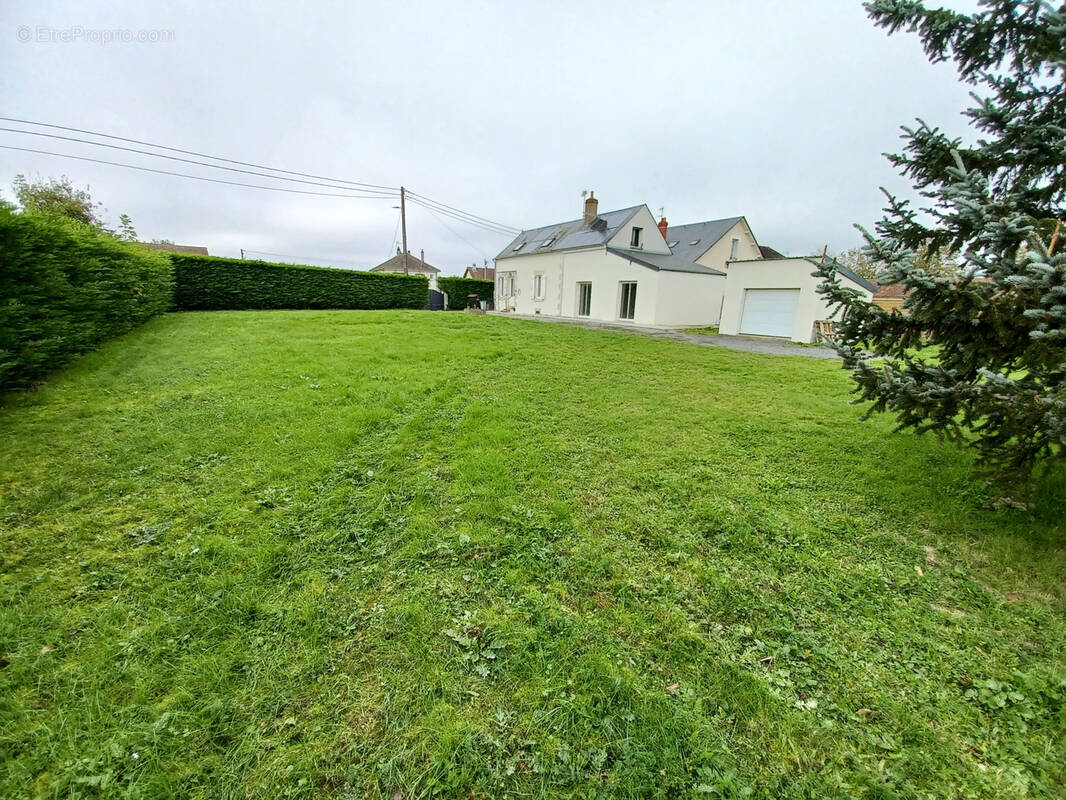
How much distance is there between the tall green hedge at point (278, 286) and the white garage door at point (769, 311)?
15138 mm

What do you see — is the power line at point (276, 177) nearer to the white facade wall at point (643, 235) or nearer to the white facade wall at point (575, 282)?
the white facade wall at point (575, 282)

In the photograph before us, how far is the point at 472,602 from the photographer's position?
7.19 ft

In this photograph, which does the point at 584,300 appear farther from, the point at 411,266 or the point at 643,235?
the point at 411,266

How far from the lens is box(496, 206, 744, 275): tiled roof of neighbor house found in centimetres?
1875

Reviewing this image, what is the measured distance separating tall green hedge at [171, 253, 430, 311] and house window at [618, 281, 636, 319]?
1012 centimetres

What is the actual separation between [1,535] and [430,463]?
106 inches

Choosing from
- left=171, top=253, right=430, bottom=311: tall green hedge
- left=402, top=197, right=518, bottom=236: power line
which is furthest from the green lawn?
left=402, top=197, right=518, bottom=236: power line

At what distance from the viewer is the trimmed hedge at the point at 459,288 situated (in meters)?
25.5

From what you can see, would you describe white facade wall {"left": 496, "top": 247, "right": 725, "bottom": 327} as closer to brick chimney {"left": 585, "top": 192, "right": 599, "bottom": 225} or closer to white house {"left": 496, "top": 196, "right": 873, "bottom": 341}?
white house {"left": 496, "top": 196, "right": 873, "bottom": 341}

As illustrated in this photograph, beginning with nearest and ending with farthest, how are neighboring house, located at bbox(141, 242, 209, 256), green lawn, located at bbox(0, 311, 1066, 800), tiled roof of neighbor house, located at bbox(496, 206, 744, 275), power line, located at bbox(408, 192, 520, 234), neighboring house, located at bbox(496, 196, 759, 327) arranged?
green lawn, located at bbox(0, 311, 1066, 800) < neighboring house, located at bbox(496, 196, 759, 327) < tiled roof of neighbor house, located at bbox(496, 206, 744, 275) < power line, located at bbox(408, 192, 520, 234) < neighboring house, located at bbox(141, 242, 209, 256)

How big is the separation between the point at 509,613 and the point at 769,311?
16159mm

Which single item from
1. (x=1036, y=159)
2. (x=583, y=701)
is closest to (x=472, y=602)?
(x=583, y=701)

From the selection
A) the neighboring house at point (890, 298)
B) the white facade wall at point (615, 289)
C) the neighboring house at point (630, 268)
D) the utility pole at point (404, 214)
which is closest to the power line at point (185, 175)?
the utility pole at point (404, 214)

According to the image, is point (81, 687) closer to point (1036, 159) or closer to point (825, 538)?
point (825, 538)
